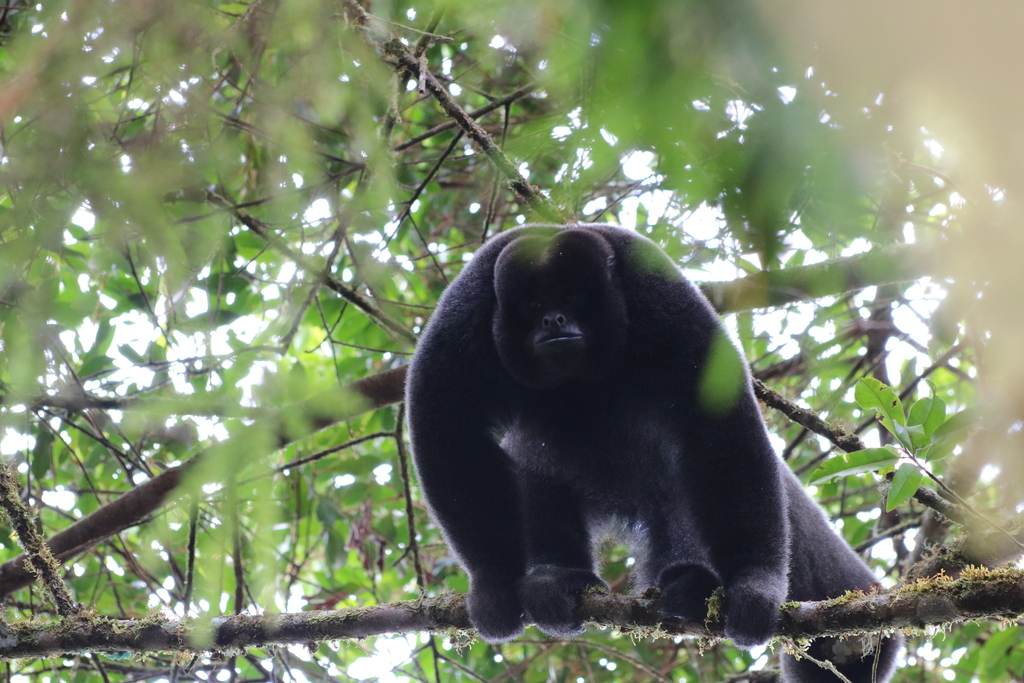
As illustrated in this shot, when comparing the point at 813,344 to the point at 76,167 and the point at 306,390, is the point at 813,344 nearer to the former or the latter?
the point at 306,390

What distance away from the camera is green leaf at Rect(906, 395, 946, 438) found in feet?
7.14

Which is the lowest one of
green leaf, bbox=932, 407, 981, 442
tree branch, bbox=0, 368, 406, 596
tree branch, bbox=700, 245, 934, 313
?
green leaf, bbox=932, 407, 981, 442

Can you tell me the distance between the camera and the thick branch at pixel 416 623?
210cm

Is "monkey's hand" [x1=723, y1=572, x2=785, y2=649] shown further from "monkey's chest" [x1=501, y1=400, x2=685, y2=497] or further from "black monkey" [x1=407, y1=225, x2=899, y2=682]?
"monkey's chest" [x1=501, y1=400, x2=685, y2=497]

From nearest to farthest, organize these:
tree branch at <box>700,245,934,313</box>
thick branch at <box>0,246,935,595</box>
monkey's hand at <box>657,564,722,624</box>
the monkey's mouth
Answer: monkey's hand at <box>657,564,722,624</box>, tree branch at <box>700,245,934,313</box>, the monkey's mouth, thick branch at <box>0,246,935,595</box>

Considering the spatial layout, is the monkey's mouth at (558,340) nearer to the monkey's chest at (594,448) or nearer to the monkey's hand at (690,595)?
the monkey's chest at (594,448)

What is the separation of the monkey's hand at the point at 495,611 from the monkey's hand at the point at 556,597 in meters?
0.04

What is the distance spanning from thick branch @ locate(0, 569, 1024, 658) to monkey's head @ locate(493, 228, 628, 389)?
0.86 m

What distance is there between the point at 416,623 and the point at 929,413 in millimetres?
1750

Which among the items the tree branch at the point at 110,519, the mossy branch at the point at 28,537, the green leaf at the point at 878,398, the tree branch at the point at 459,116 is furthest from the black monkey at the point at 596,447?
the mossy branch at the point at 28,537

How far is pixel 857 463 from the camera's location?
84.8 inches

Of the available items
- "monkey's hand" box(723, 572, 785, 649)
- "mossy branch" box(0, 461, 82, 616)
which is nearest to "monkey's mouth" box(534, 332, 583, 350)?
"monkey's hand" box(723, 572, 785, 649)

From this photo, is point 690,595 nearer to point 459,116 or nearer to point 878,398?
point 878,398

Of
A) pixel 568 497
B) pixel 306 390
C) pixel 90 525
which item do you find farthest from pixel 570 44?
pixel 90 525
